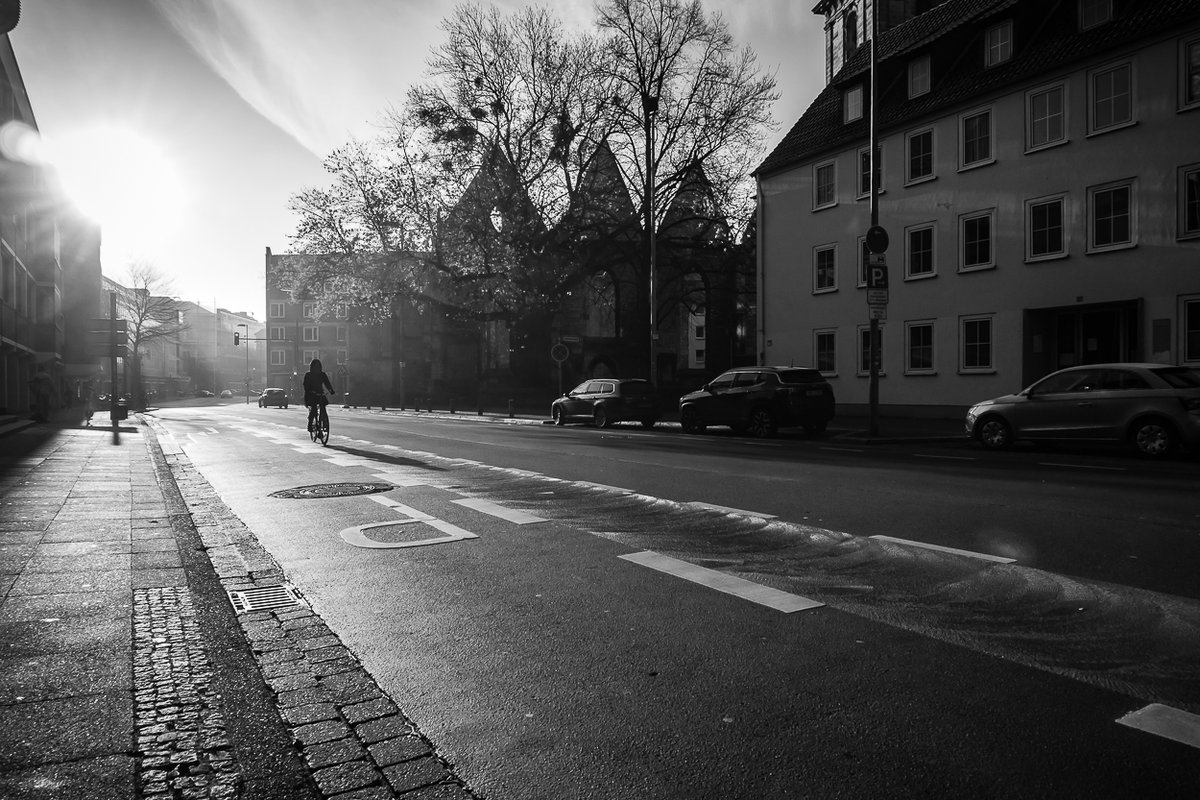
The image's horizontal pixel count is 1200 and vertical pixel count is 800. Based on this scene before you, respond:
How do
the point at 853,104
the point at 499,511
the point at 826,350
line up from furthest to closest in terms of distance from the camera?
the point at 826,350
the point at 853,104
the point at 499,511

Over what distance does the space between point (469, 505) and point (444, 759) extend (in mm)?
5492

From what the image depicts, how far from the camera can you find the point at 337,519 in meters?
7.41

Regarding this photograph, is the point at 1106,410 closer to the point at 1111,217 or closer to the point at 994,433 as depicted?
the point at 994,433

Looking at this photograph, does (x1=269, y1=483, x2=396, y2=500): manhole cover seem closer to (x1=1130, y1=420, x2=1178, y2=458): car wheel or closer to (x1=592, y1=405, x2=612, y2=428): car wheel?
(x1=1130, y1=420, x2=1178, y2=458): car wheel

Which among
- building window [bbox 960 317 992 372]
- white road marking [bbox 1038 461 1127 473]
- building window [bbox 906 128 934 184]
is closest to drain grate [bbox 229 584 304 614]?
white road marking [bbox 1038 461 1127 473]

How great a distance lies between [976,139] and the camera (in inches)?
986

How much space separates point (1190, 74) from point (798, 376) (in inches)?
459

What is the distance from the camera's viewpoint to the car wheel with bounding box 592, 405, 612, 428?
2622 centimetres

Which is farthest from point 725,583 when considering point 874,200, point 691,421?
point 691,421

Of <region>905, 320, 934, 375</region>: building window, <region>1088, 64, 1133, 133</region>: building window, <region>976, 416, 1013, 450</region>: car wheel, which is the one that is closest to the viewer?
<region>976, 416, 1013, 450</region>: car wheel

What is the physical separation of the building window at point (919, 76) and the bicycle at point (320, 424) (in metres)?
20.9

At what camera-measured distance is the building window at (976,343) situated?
24719mm

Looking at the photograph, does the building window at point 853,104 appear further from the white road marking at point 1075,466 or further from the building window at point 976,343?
the white road marking at point 1075,466

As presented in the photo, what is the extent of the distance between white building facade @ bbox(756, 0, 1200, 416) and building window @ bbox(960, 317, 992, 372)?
6cm
